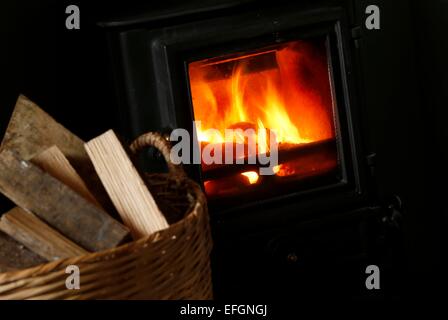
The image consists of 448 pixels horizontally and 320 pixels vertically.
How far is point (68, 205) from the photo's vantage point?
1199 millimetres

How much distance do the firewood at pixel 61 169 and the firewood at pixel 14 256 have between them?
13cm

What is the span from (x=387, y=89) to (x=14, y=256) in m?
1.22

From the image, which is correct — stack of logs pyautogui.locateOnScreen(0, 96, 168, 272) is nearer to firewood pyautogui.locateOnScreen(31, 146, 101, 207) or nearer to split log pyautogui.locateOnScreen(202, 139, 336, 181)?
firewood pyautogui.locateOnScreen(31, 146, 101, 207)

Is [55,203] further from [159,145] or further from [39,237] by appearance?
[159,145]

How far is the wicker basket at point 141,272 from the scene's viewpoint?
42.4 inches

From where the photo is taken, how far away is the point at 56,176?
1.26 meters

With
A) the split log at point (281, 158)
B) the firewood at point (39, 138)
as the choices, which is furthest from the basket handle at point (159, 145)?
the split log at point (281, 158)

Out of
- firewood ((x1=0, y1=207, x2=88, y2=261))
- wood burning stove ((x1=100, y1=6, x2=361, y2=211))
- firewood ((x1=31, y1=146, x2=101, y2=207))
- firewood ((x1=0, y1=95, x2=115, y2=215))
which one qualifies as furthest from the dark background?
firewood ((x1=0, y1=207, x2=88, y2=261))

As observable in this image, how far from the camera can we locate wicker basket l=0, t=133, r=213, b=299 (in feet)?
3.54

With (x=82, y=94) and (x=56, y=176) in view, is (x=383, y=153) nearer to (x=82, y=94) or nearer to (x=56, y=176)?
(x=82, y=94)

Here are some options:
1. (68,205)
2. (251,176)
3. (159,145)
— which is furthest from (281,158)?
(68,205)

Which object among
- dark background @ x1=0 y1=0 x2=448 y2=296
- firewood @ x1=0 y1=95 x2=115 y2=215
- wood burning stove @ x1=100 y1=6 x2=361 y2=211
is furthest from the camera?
dark background @ x1=0 y1=0 x2=448 y2=296
